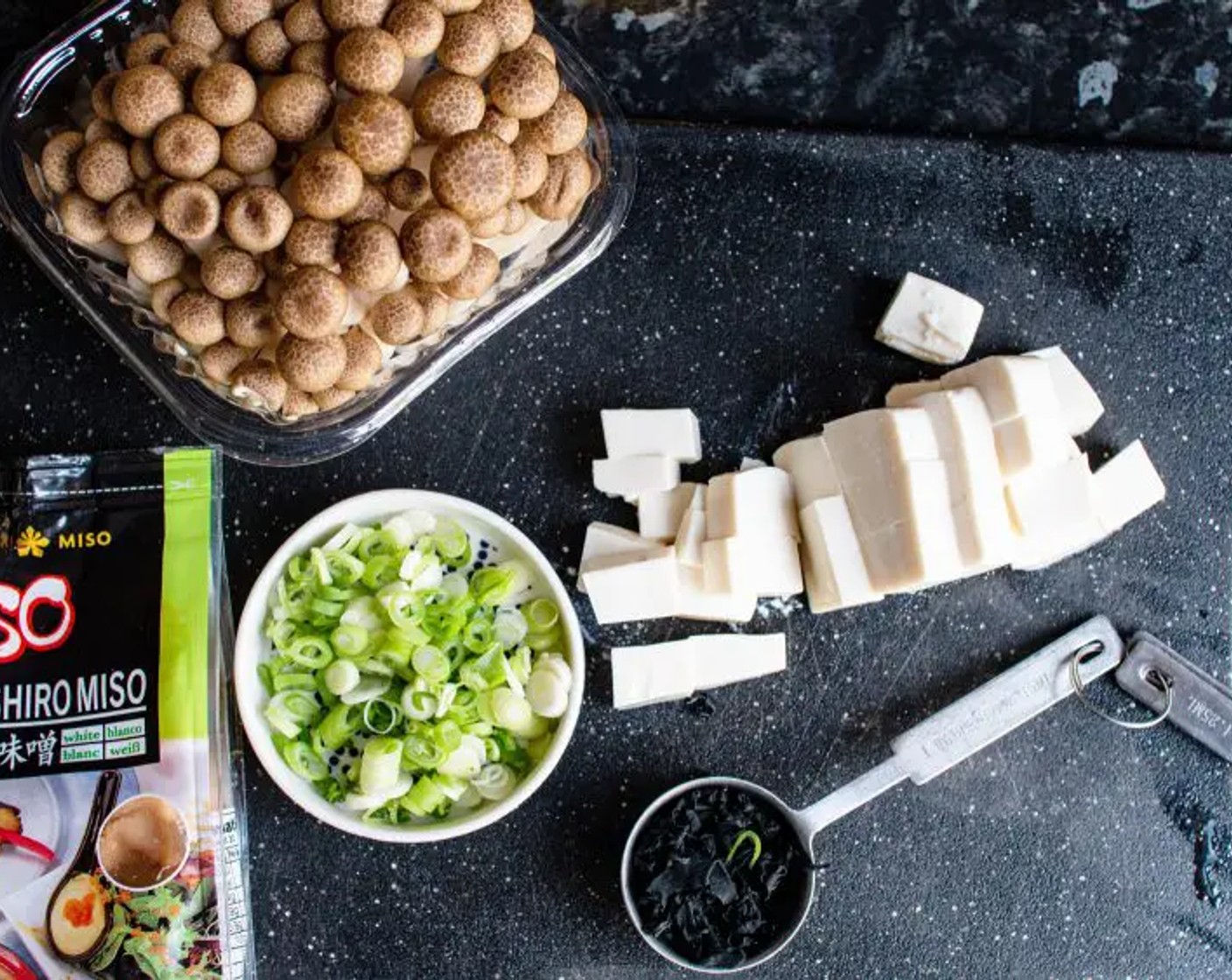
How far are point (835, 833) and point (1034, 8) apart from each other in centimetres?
94

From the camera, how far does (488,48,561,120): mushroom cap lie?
1195mm

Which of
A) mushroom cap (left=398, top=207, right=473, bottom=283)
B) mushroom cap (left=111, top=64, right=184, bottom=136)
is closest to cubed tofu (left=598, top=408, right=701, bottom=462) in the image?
mushroom cap (left=398, top=207, right=473, bottom=283)

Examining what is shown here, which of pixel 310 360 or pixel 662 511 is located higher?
pixel 310 360

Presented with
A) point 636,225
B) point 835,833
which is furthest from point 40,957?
point 636,225

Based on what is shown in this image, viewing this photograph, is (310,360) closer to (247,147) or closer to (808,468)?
(247,147)

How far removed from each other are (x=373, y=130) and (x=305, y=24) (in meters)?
0.14

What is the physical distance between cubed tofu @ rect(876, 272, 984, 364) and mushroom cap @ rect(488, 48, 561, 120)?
0.48 metres

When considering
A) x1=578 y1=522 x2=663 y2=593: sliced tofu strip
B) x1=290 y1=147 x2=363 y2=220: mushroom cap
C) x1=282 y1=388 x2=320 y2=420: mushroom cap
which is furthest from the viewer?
x1=578 y1=522 x2=663 y2=593: sliced tofu strip

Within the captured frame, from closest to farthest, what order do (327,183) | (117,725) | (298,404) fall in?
(327,183), (298,404), (117,725)

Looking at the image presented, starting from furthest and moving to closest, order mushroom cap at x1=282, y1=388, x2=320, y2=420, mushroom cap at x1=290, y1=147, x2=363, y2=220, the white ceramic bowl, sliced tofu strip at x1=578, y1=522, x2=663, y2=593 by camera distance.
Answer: sliced tofu strip at x1=578, y1=522, x2=663, y2=593
the white ceramic bowl
mushroom cap at x1=282, y1=388, x2=320, y2=420
mushroom cap at x1=290, y1=147, x2=363, y2=220

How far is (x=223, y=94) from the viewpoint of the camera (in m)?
1.16

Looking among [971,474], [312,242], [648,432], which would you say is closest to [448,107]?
[312,242]

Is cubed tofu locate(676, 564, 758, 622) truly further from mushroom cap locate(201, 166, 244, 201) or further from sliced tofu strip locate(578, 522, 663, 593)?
mushroom cap locate(201, 166, 244, 201)

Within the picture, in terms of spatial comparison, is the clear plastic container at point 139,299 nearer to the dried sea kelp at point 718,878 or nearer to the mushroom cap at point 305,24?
the mushroom cap at point 305,24
